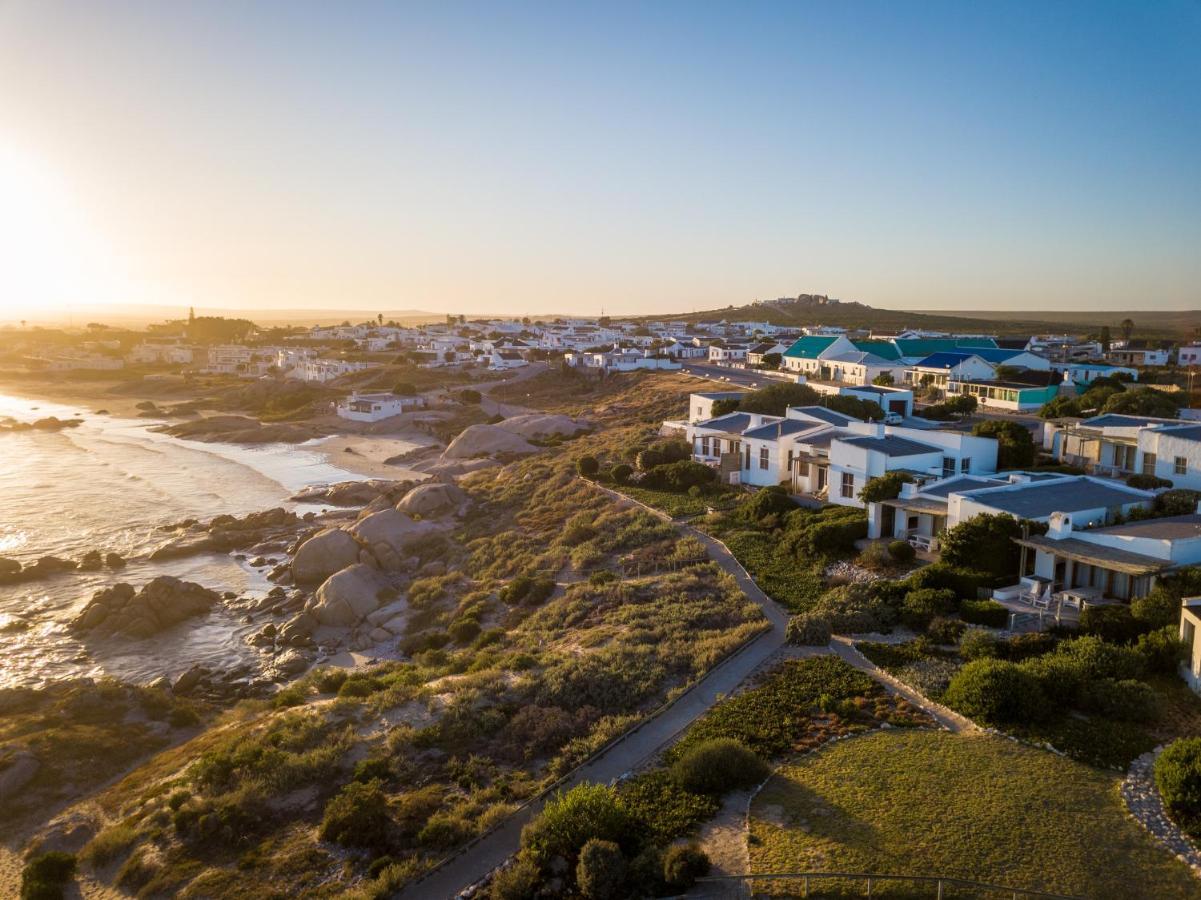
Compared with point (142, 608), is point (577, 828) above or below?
above

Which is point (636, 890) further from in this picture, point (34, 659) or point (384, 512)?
point (384, 512)

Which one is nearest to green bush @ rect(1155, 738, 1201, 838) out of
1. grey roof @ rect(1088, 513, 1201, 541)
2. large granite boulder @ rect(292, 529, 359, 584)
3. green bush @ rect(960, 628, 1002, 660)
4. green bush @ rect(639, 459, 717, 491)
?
green bush @ rect(960, 628, 1002, 660)

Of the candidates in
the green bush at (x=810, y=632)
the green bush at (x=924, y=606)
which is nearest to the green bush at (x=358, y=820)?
the green bush at (x=810, y=632)

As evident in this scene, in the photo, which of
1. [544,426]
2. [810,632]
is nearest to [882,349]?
[544,426]

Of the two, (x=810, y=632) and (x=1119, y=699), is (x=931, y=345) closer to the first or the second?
(x=810, y=632)

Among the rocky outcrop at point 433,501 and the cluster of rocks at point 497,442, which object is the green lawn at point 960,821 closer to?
the rocky outcrop at point 433,501

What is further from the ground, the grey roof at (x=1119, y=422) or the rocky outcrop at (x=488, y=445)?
the grey roof at (x=1119, y=422)
